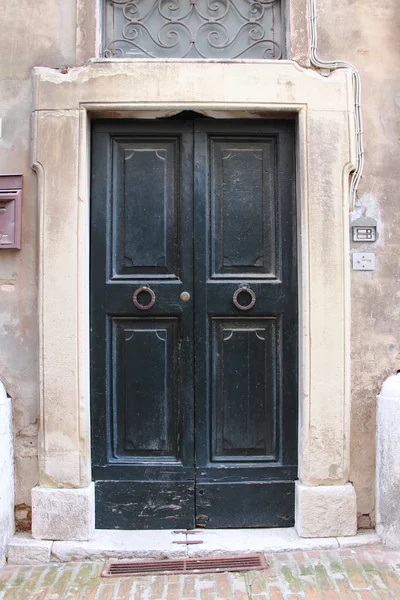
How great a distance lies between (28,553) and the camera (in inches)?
132

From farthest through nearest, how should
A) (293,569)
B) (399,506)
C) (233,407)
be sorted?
(233,407), (399,506), (293,569)

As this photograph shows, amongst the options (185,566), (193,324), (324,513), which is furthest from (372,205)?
(185,566)

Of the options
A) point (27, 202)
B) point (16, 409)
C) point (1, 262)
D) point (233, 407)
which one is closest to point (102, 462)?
point (16, 409)

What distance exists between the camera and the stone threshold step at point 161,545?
11.0 feet

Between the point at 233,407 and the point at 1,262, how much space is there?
1816 mm

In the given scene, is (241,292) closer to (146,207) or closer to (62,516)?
(146,207)

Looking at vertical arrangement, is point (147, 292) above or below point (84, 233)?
below

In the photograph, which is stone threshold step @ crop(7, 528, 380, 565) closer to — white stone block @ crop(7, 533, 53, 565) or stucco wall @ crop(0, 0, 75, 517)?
white stone block @ crop(7, 533, 53, 565)

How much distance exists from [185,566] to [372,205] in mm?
2571

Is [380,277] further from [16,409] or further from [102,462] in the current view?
[16,409]

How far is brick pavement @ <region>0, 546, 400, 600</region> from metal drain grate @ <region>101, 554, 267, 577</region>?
0.05m

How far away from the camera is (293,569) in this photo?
126 inches

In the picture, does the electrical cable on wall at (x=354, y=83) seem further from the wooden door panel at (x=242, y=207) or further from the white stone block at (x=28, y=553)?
the white stone block at (x=28, y=553)

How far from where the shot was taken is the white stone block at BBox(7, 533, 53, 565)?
Result: 3350mm
